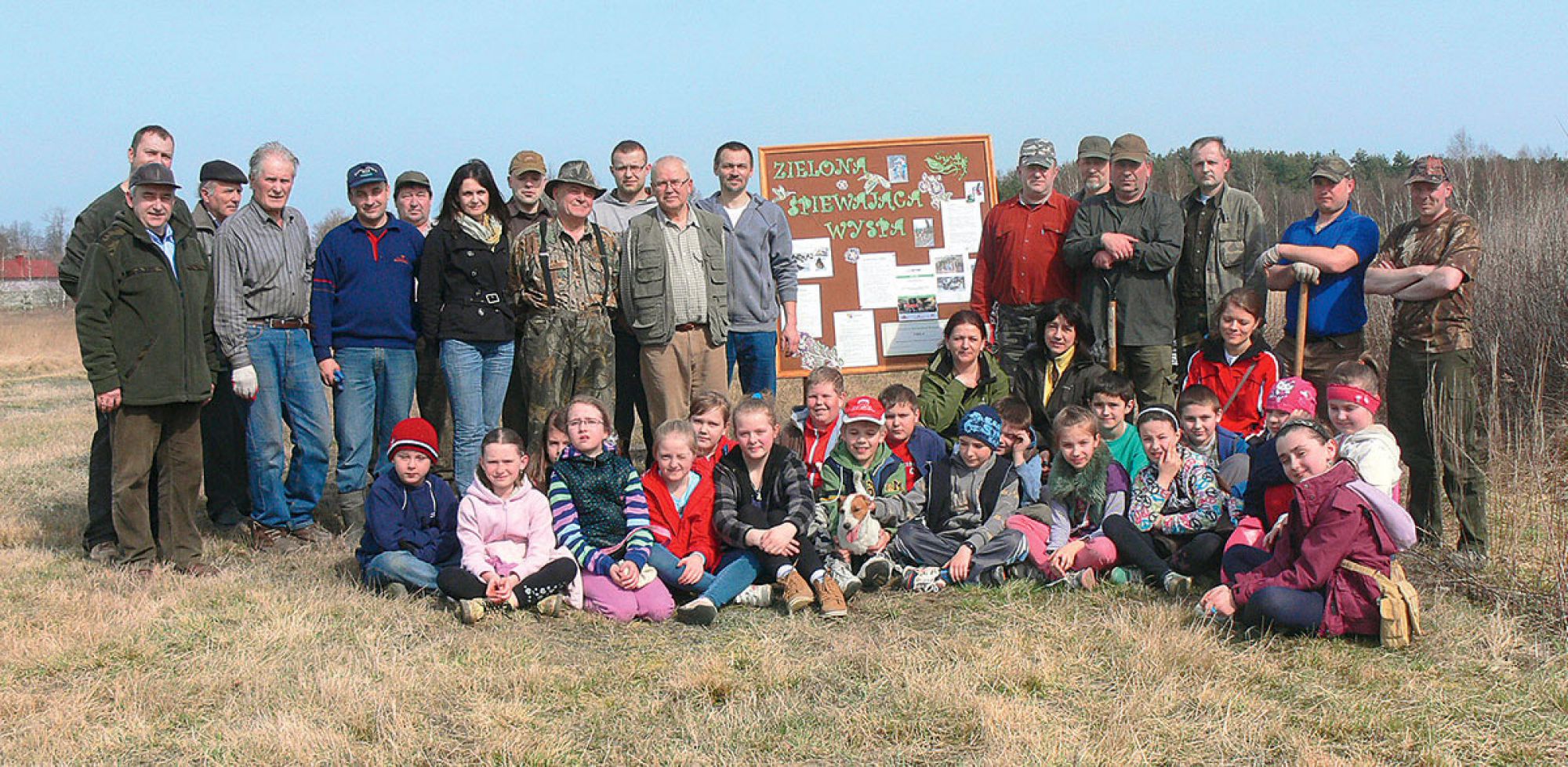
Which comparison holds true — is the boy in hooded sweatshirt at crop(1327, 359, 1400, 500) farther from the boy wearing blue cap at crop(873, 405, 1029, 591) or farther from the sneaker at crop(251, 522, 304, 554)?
the sneaker at crop(251, 522, 304, 554)

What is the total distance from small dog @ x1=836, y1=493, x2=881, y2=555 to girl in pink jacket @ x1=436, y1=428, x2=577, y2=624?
1407 mm

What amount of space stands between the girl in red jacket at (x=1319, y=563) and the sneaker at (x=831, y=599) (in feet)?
5.52

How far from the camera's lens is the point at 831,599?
5.66 meters

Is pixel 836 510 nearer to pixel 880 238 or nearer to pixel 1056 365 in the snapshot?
pixel 1056 365

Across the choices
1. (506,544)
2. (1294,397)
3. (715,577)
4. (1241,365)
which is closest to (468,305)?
(506,544)

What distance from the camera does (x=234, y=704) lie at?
4.51m

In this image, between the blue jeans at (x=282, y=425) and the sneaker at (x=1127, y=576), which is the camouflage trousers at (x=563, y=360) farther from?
the sneaker at (x=1127, y=576)

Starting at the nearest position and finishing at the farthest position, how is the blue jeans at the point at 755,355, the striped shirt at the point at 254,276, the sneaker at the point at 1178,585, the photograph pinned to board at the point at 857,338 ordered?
the sneaker at the point at 1178,585
the striped shirt at the point at 254,276
the blue jeans at the point at 755,355
the photograph pinned to board at the point at 857,338

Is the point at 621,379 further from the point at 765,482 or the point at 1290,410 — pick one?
the point at 1290,410

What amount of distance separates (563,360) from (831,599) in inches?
97.9

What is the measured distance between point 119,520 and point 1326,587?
6051mm

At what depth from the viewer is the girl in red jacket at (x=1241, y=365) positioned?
22.1ft

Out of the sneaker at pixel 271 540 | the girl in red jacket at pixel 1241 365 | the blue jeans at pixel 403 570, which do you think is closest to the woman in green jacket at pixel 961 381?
the girl in red jacket at pixel 1241 365

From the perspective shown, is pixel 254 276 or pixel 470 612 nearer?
pixel 470 612
